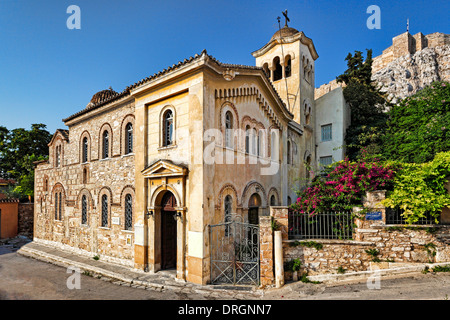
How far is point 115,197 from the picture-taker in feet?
39.7

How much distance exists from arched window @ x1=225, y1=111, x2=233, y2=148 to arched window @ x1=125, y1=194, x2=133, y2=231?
5142mm

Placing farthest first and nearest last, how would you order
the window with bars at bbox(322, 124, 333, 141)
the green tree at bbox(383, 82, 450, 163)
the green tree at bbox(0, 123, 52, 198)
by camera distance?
the green tree at bbox(0, 123, 52, 198)
the window with bars at bbox(322, 124, 333, 141)
the green tree at bbox(383, 82, 450, 163)

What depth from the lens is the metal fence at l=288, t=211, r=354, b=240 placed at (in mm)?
8711

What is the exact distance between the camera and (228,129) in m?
10.2

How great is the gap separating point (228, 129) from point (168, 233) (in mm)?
4939

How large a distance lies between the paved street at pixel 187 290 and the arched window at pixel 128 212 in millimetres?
2382

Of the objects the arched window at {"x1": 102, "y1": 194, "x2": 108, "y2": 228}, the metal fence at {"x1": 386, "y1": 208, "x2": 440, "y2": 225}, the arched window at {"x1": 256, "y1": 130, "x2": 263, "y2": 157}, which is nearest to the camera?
the metal fence at {"x1": 386, "y1": 208, "x2": 440, "y2": 225}

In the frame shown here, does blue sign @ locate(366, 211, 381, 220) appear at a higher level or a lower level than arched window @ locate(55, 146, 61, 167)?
lower

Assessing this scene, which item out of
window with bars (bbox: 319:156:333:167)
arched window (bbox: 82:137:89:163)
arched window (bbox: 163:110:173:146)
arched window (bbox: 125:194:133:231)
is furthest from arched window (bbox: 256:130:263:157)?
arched window (bbox: 82:137:89:163)

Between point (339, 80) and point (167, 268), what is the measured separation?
65.7 ft

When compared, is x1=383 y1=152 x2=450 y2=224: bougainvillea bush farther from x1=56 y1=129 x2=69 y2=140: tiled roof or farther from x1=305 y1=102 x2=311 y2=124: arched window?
x1=56 y1=129 x2=69 y2=140: tiled roof

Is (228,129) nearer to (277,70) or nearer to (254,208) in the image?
(254,208)

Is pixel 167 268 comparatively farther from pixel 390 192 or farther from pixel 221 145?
pixel 390 192
